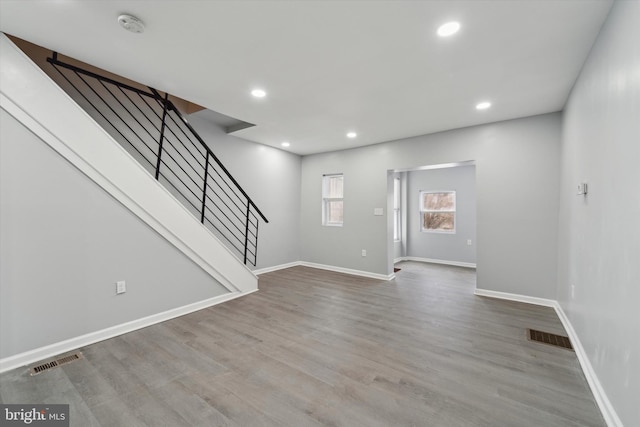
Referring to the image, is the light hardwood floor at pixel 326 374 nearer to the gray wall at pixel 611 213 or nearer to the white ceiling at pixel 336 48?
the gray wall at pixel 611 213

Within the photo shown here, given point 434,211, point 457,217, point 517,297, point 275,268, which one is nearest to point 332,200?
point 275,268

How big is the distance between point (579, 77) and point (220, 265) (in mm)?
4436

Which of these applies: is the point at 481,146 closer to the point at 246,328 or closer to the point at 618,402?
the point at 618,402

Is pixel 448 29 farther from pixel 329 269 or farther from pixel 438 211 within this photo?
pixel 438 211

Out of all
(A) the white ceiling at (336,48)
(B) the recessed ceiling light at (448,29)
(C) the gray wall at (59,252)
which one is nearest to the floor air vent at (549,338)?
(A) the white ceiling at (336,48)

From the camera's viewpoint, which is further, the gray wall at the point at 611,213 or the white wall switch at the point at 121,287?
the white wall switch at the point at 121,287

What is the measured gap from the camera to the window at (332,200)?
227 inches

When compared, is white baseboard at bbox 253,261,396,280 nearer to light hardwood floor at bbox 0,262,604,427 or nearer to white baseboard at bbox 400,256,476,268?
white baseboard at bbox 400,256,476,268

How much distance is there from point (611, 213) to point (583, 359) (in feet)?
4.22

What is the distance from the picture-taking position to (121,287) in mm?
2639

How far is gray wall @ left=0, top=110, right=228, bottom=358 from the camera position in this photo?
6.73 feet

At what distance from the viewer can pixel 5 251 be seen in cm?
203

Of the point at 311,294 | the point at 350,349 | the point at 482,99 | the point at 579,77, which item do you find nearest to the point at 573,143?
the point at 579,77

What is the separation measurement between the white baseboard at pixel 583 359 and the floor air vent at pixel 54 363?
3.72 metres
